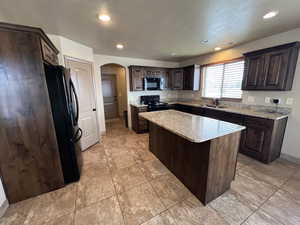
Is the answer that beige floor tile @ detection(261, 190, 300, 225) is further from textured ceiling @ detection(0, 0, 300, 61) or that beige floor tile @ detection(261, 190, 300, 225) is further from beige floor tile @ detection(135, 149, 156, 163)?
textured ceiling @ detection(0, 0, 300, 61)

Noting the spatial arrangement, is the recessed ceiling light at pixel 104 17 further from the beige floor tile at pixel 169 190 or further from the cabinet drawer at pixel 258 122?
the cabinet drawer at pixel 258 122

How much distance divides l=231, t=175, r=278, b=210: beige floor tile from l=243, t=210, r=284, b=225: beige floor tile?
0.27 ft

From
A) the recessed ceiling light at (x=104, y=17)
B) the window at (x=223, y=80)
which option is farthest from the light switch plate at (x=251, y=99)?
the recessed ceiling light at (x=104, y=17)

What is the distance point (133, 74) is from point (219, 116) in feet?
9.46

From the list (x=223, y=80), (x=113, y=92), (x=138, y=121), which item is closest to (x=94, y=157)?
(x=138, y=121)

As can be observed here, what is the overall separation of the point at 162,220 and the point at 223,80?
379cm

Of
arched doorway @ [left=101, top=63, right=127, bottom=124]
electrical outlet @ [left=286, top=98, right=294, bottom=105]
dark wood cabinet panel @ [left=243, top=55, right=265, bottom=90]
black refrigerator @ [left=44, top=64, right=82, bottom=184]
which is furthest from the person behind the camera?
arched doorway @ [left=101, top=63, right=127, bottom=124]

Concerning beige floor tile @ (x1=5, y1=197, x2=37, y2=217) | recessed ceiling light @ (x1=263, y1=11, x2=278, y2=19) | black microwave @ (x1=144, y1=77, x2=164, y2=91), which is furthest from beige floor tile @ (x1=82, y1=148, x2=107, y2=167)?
recessed ceiling light @ (x1=263, y1=11, x2=278, y2=19)

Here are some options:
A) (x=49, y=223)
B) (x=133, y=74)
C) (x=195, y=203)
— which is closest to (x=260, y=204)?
(x=195, y=203)

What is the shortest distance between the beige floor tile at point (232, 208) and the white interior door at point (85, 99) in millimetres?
2960

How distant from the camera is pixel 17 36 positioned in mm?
1516

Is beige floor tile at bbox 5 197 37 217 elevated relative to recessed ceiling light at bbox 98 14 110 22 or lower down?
lower down

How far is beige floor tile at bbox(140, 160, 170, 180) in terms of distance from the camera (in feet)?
7.32

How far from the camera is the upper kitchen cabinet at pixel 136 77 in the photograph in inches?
166
